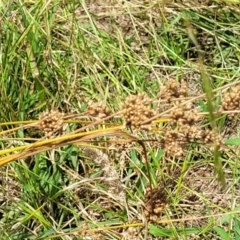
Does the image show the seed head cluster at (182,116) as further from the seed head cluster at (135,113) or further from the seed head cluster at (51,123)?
the seed head cluster at (51,123)

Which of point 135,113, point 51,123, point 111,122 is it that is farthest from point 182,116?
point 111,122

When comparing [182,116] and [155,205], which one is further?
[155,205]

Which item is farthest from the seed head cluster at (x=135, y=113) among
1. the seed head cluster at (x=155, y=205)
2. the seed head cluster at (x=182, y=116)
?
the seed head cluster at (x=155, y=205)

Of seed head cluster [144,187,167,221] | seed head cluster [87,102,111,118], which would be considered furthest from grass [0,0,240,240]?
seed head cluster [87,102,111,118]

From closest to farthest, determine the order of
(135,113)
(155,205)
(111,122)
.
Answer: (135,113) < (155,205) < (111,122)

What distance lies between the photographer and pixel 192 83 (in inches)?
60.8

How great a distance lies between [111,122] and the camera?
4.20ft

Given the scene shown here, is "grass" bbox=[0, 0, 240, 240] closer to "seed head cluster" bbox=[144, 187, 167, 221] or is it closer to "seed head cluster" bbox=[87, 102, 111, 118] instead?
"seed head cluster" bbox=[144, 187, 167, 221]

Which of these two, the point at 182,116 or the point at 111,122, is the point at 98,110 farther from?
the point at 111,122

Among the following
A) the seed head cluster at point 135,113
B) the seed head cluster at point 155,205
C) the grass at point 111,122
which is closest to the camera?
the seed head cluster at point 135,113

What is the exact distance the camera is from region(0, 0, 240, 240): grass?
45.6 inches

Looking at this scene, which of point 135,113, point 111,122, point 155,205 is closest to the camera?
→ point 135,113

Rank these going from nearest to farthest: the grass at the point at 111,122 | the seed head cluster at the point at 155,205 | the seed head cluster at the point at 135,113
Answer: the seed head cluster at the point at 135,113 → the seed head cluster at the point at 155,205 → the grass at the point at 111,122

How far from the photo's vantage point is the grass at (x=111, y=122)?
1.16 meters
